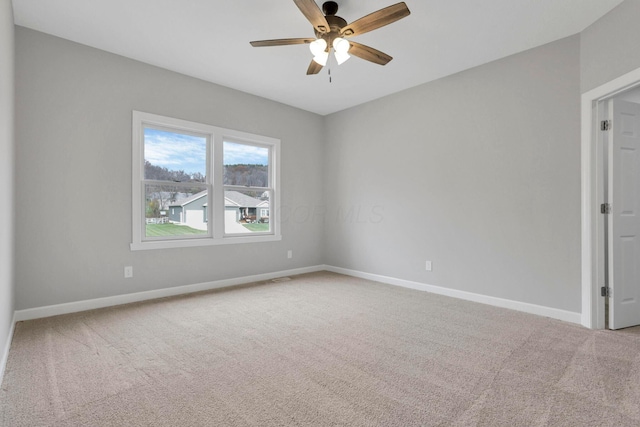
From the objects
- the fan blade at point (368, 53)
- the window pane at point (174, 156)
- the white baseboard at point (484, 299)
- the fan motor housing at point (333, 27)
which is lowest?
the white baseboard at point (484, 299)

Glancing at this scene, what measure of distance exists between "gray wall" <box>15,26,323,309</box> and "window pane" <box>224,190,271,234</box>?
457 millimetres

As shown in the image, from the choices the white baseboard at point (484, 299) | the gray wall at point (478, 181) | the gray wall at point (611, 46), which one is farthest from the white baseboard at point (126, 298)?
the gray wall at point (611, 46)

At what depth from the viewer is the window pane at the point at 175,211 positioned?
3.83 meters

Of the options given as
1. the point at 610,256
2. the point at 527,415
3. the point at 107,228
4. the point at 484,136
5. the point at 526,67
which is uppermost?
the point at 526,67

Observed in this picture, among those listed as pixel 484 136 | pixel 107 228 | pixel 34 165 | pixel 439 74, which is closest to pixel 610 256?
pixel 484 136

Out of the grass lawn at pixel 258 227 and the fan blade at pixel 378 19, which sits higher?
the fan blade at pixel 378 19

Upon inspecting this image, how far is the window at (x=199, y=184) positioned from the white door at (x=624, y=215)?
4.00 m

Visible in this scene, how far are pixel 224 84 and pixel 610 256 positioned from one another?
15.5 feet

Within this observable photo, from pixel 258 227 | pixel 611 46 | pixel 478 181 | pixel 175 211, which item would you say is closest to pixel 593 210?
pixel 478 181

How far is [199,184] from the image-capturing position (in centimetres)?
419

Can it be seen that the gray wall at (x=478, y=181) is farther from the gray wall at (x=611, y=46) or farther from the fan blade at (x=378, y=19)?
the fan blade at (x=378, y=19)

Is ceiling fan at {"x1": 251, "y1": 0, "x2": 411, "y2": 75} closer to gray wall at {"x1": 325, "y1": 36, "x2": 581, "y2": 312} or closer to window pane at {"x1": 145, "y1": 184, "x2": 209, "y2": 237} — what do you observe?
gray wall at {"x1": 325, "y1": 36, "x2": 581, "y2": 312}

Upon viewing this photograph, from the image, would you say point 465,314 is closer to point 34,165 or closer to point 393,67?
point 393,67

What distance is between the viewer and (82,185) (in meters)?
3.29
